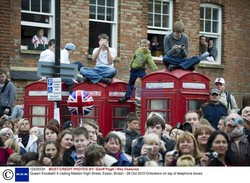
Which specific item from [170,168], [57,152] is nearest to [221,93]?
[57,152]

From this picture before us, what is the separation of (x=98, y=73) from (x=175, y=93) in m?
2.33

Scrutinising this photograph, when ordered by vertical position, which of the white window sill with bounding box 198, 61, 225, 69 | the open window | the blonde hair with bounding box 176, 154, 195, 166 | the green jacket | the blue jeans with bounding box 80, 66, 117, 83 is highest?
the open window

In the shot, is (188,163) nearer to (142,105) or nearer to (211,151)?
(211,151)

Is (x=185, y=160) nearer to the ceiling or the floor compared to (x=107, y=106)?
nearer to the floor

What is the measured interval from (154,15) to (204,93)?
9.43 metres

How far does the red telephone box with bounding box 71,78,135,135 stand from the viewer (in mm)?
17594

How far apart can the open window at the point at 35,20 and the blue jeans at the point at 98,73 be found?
4.88 meters

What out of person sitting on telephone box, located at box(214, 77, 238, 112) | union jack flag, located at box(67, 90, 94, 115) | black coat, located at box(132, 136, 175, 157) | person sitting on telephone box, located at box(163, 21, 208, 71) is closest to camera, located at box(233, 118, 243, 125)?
black coat, located at box(132, 136, 175, 157)

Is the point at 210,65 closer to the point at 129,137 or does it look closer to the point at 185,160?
the point at 129,137

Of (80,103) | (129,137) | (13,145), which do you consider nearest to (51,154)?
(13,145)

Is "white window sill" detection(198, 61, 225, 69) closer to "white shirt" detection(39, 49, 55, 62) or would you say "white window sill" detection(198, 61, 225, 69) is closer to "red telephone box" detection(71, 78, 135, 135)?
"white shirt" detection(39, 49, 55, 62)

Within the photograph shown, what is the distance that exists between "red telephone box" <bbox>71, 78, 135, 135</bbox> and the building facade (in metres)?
4.62

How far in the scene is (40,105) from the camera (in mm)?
18984
